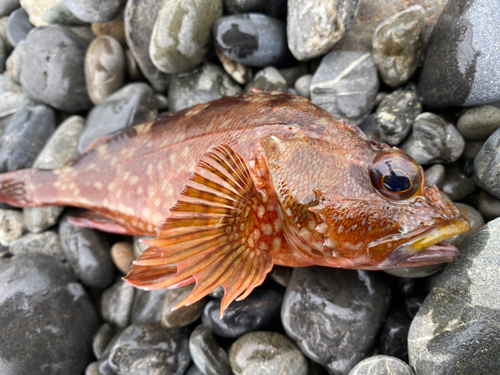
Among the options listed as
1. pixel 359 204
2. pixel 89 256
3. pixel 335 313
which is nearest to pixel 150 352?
pixel 89 256

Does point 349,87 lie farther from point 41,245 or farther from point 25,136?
point 25,136

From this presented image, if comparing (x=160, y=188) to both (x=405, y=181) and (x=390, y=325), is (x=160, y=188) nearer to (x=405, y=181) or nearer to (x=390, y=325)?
(x=405, y=181)

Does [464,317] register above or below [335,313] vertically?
above

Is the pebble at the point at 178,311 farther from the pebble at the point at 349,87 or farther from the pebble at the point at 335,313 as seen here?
the pebble at the point at 349,87

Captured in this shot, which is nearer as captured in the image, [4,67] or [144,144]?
[144,144]

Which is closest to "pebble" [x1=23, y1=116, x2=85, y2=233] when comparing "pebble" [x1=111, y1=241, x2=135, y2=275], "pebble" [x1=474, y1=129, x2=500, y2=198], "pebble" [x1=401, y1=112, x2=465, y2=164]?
"pebble" [x1=111, y1=241, x2=135, y2=275]

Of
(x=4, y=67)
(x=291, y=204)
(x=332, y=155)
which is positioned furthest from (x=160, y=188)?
(x=4, y=67)

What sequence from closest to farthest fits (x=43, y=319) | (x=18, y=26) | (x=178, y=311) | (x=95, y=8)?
(x=178, y=311)
(x=43, y=319)
(x=95, y=8)
(x=18, y=26)
